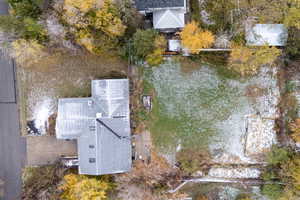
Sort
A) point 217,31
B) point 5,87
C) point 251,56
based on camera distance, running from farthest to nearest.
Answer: point 5,87, point 217,31, point 251,56

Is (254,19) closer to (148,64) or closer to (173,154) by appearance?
(148,64)

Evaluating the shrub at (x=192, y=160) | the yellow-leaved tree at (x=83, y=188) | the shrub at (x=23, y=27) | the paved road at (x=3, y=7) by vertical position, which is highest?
the paved road at (x=3, y=7)

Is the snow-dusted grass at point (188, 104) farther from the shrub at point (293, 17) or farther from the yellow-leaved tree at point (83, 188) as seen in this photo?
the shrub at point (293, 17)

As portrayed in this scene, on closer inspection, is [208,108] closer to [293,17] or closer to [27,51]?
[293,17]

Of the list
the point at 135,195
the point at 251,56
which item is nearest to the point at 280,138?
the point at 251,56

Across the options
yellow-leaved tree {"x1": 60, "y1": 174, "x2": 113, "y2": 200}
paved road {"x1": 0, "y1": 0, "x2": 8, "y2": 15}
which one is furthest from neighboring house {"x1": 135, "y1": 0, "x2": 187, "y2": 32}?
yellow-leaved tree {"x1": 60, "y1": 174, "x2": 113, "y2": 200}

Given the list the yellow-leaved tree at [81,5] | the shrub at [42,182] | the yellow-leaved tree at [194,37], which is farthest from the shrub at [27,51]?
the yellow-leaved tree at [194,37]
